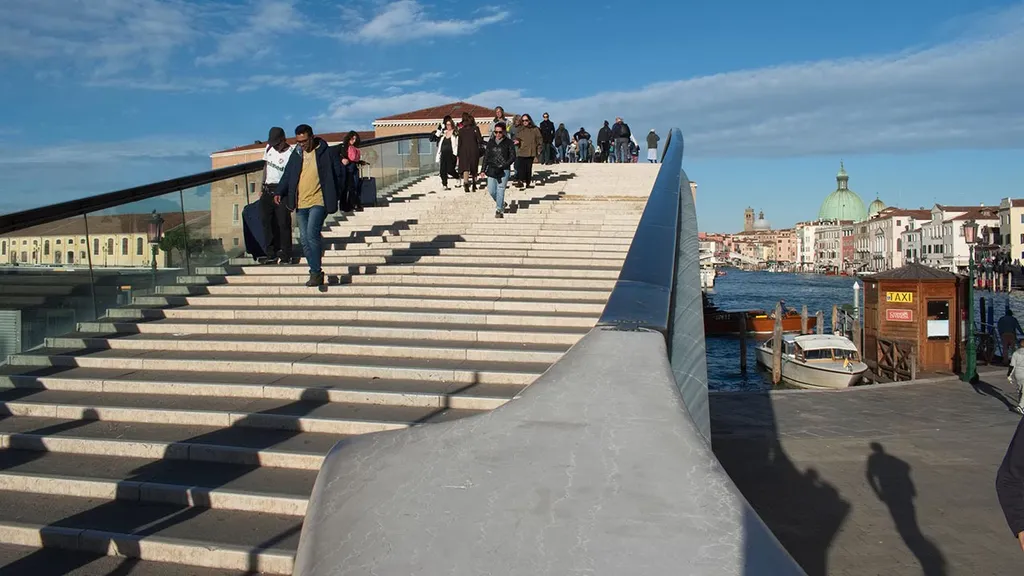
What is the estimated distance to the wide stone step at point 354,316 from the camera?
634 centimetres

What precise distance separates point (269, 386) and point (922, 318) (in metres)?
16.4

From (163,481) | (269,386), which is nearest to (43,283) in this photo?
(269,386)

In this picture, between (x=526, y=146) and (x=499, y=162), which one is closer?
(x=499, y=162)

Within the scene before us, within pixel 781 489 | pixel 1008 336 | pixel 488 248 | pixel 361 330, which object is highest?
pixel 488 248

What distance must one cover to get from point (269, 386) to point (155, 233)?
→ 3638mm

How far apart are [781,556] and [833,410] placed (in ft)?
31.7

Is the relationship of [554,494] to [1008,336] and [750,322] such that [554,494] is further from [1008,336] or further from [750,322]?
[750,322]

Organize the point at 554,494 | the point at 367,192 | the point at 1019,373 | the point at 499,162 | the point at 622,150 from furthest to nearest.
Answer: the point at 622,150 < the point at 367,192 < the point at 499,162 < the point at 1019,373 < the point at 554,494

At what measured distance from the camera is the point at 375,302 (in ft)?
23.0

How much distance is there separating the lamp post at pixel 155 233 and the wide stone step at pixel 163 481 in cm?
375

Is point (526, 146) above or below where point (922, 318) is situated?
above

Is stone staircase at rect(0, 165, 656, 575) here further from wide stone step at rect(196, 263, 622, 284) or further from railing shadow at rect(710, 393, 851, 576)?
railing shadow at rect(710, 393, 851, 576)

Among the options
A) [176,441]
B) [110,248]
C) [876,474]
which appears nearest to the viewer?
[176,441]

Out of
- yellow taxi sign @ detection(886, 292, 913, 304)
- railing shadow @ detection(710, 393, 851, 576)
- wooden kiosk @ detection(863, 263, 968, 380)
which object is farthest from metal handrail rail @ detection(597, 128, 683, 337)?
yellow taxi sign @ detection(886, 292, 913, 304)
